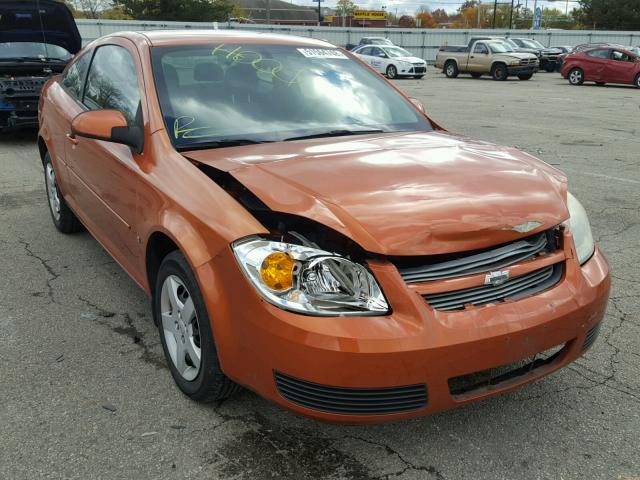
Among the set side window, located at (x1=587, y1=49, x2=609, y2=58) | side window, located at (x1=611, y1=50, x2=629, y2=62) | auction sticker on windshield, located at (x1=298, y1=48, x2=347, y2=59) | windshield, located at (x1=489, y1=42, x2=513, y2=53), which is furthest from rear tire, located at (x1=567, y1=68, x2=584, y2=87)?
auction sticker on windshield, located at (x1=298, y1=48, x2=347, y2=59)

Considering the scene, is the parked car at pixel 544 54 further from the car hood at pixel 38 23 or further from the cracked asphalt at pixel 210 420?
the cracked asphalt at pixel 210 420

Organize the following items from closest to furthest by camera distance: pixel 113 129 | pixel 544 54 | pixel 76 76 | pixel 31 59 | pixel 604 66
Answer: pixel 113 129, pixel 76 76, pixel 31 59, pixel 604 66, pixel 544 54

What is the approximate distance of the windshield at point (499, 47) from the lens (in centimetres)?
2775

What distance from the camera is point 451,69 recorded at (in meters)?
29.7

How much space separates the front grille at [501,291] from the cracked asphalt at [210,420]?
641 mm

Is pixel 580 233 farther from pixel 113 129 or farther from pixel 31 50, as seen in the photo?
pixel 31 50

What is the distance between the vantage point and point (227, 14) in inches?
2095

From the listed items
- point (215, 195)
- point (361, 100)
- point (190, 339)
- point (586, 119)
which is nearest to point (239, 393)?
point (190, 339)

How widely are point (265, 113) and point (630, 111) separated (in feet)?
47.7

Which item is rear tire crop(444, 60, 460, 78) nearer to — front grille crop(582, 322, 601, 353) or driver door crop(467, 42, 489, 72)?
driver door crop(467, 42, 489, 72)

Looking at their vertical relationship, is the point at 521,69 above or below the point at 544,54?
below

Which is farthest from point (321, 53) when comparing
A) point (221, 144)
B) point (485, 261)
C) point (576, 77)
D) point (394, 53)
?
point (394, 53)

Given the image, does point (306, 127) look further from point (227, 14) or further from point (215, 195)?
point (227, 14)

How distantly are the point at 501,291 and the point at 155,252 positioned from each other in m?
1.64
